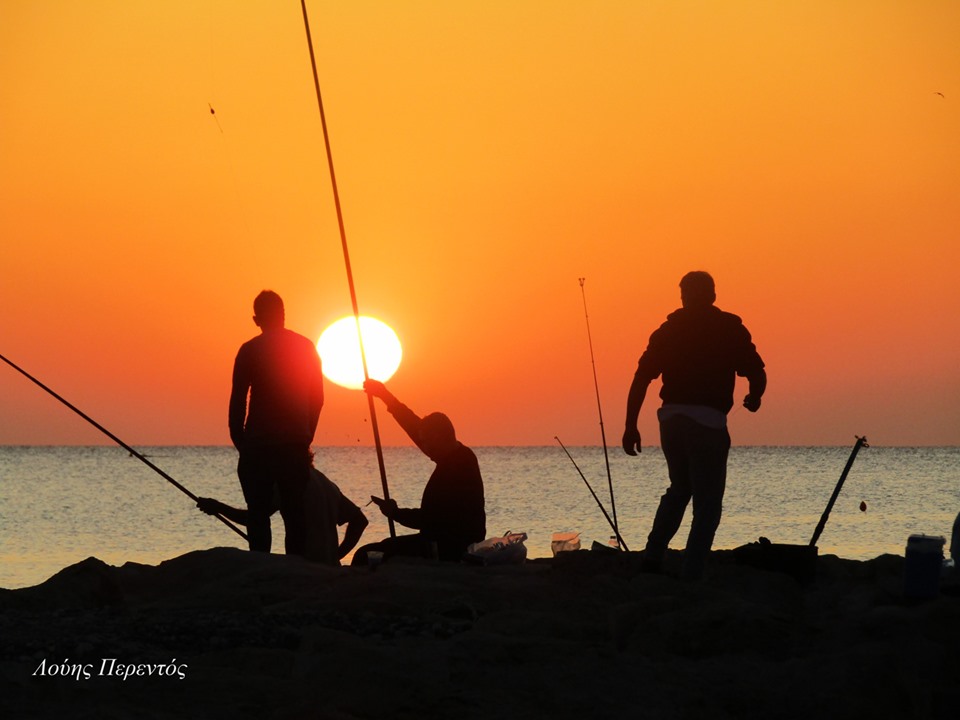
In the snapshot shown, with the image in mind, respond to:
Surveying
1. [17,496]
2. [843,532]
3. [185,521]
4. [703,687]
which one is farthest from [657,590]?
[17,496]

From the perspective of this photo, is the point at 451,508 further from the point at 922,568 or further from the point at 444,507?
the point at 922,568

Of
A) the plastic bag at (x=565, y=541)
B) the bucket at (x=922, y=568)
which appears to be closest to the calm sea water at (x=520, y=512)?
the plastic bag at (x=565, y=541)

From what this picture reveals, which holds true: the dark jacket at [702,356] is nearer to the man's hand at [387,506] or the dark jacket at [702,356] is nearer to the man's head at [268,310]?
the man's hand at [387,506]

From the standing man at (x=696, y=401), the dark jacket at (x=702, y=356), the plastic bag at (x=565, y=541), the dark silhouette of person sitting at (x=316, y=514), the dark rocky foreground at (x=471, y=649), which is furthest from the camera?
the plastic bag at (x=565, y=541)

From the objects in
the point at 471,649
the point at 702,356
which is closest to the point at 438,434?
the point at 702,356

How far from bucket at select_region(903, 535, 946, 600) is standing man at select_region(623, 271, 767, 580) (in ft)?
3.28

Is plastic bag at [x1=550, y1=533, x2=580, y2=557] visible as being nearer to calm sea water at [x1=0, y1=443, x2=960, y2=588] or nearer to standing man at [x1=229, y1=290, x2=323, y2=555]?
standing man at [x1=229, y1=290, x2=323, y2=555]

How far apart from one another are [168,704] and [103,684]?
11.6 inches

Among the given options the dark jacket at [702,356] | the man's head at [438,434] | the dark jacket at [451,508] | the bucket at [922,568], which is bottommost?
the bucket at [922,568]

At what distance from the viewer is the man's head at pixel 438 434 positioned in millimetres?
6926

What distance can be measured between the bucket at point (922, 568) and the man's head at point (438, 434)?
2.60 m

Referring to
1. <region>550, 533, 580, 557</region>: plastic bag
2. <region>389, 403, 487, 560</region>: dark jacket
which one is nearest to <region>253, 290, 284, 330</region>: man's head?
<region>389, 403, 487, 560</region>: dark jacket

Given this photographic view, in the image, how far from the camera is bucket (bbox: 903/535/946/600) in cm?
532

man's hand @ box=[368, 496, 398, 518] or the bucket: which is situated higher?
man's hand @ box=[368, 496, 398, 518]
